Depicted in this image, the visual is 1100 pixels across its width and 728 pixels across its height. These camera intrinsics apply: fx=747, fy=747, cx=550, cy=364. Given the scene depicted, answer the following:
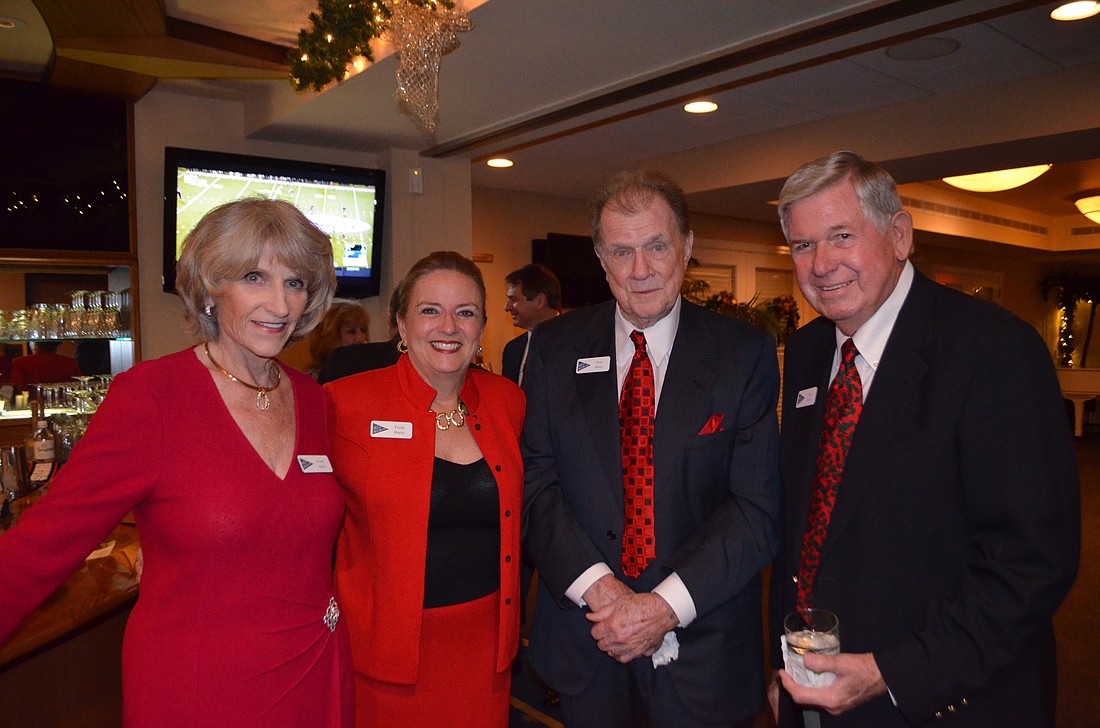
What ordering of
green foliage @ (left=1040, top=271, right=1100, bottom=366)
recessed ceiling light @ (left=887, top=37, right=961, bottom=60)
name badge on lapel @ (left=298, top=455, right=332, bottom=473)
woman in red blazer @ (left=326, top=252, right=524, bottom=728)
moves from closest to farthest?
1. name badge on lapel @ (left=298, top=455, right=332, bottom=473)
2. woman in red blazer @ (left=326, top=252, right=524, bottom=728)
3. recessed ceiling light @ (left=887, top=37, right=961, bottom=60)
4. green foliage @ (left=1040, top=271, right=1100, bottom=366)

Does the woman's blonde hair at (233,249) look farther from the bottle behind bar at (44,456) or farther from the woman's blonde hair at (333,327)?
the woman's blonde hair at (333,327)

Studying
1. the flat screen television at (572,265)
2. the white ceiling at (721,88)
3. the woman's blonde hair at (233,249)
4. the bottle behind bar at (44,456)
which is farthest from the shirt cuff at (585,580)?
the flat screen television at (572,265)

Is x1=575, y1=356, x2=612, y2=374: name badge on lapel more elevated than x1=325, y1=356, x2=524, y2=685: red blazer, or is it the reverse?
x1=575, y1=356, x2=612, y2=374: name badge on lapel

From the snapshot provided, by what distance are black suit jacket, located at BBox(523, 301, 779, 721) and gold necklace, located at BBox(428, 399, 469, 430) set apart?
0.99ft

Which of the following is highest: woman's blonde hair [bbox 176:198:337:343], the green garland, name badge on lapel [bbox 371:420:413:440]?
the green garland

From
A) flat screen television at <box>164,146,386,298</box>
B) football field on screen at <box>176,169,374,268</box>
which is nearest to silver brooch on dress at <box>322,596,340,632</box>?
flat screen television at <box>164,146,386,298</box>

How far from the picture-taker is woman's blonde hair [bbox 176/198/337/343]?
67.2 inches

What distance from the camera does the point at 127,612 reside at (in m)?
2.60

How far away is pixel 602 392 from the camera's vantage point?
201cm

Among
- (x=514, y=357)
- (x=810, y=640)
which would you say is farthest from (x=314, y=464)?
(x=514, y=357)

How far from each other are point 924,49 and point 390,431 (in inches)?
152

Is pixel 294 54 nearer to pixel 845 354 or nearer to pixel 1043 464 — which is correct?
pixel 845 354

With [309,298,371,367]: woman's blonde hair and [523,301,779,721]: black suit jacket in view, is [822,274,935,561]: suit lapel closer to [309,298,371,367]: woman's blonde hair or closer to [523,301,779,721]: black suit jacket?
[523,301,779,721]: black suit jacket

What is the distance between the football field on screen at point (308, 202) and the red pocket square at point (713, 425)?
13.5ft
